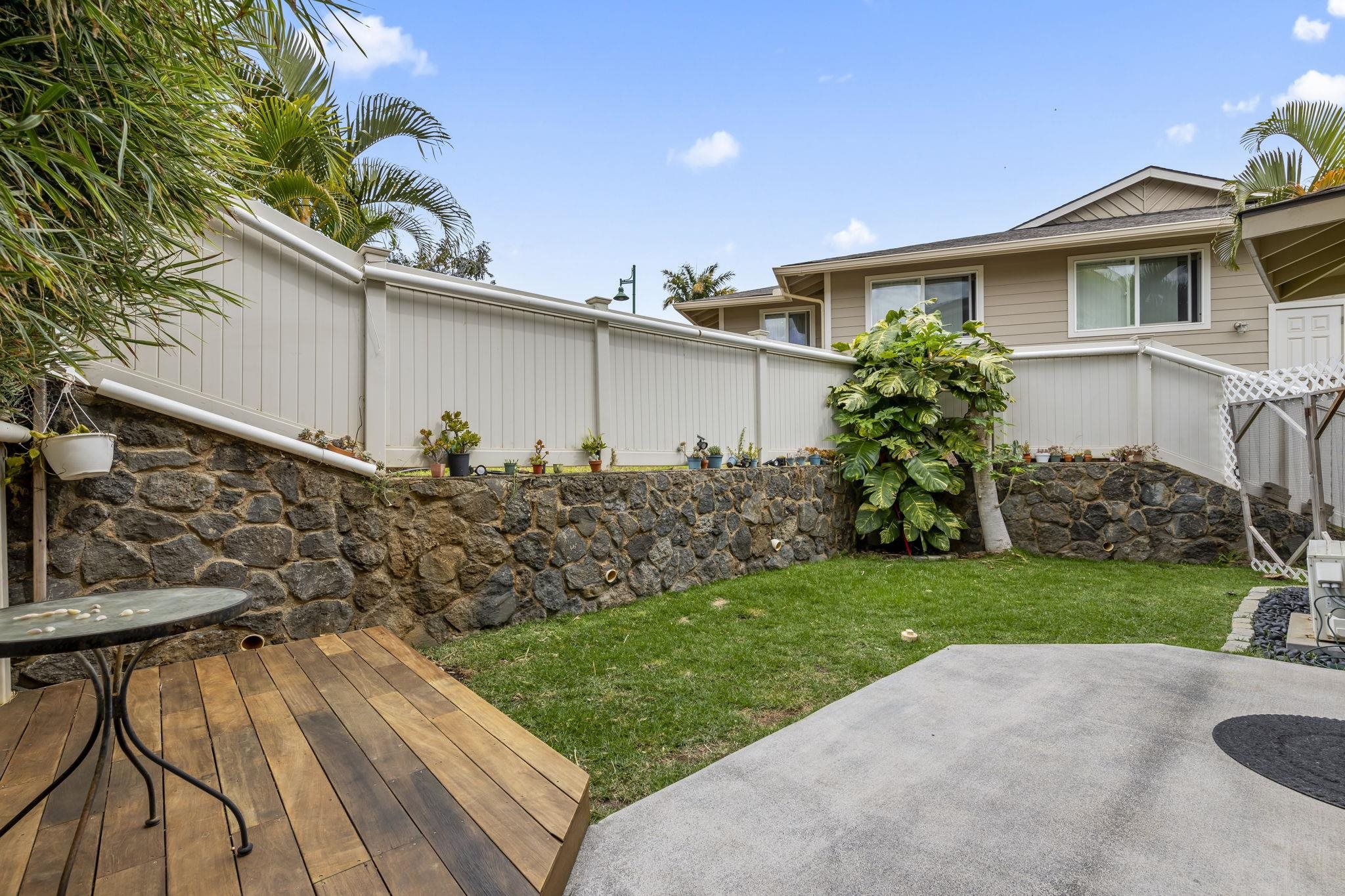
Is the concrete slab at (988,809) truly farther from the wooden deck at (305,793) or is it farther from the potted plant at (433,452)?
the potted plant at (433,452)

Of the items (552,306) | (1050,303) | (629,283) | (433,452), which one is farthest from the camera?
(629,283)

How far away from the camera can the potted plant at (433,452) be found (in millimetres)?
3914

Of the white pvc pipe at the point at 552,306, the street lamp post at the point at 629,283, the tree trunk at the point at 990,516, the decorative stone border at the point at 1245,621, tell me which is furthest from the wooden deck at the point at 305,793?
the street lamp post at the point at 629,283

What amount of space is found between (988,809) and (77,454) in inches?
142

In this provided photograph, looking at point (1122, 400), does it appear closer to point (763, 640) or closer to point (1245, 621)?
point (1245, 621)

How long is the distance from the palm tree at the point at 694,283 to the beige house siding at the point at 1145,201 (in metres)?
21.1

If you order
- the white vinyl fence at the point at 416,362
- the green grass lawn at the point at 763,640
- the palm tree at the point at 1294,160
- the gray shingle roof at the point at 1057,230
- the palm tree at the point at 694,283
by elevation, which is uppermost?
the palm tree at the point at 694,283

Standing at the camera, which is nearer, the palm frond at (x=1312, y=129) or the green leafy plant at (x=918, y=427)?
the green leafy plant at (x=918, y=427)

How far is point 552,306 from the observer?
4.55 m

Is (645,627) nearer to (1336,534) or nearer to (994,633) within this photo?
(994,633)

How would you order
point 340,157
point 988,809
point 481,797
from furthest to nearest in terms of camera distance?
1. point 340,157
2. point 988,809
3. point 481,797

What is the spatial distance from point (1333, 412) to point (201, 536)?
7.01 metres

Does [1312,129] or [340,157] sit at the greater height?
[1312,129]

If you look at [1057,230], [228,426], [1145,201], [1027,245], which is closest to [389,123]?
[228,426]
